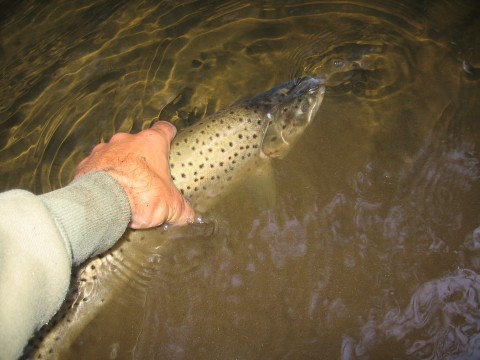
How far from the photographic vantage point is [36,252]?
1.29 meters

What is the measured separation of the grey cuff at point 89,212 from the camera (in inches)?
60.4

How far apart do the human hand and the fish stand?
40 centimetres

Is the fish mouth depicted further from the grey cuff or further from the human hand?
the grey cuff

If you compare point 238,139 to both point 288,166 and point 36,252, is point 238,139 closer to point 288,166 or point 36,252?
point 288,166

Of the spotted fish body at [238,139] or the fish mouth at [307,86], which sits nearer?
the spotted fish body at [238,139]

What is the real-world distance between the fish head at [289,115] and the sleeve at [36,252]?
1684mm

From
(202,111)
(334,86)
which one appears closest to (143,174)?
(202,111)

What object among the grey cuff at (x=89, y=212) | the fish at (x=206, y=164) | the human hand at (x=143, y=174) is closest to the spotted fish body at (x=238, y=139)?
the fish at (x=206, y=164)

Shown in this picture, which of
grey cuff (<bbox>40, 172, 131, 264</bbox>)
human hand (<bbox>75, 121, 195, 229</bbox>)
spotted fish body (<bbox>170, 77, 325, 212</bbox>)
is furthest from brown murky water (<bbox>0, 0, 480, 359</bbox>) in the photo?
grey cuff (<bbox>40, 172, 131, 264</bbox>)

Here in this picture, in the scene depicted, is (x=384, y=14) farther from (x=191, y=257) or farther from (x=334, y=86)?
(x=191, y=257)

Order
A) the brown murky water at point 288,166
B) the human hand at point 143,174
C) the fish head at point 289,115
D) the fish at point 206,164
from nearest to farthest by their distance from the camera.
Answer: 1. the human hand at point 143,174
2. the brown murky water at point 288,166
3. the fish at point 206,164
4. the fish head at point 289,115

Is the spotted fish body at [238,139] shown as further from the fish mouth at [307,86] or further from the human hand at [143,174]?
the human hand at [143,174]

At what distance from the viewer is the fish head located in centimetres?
304

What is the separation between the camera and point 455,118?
2.98m
